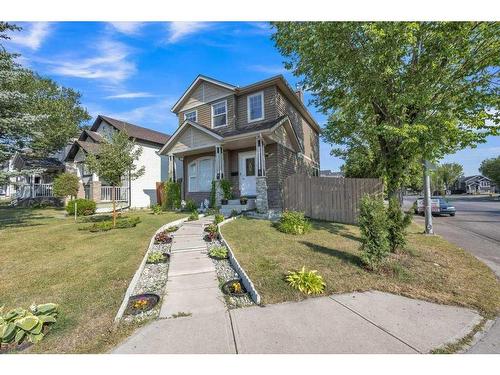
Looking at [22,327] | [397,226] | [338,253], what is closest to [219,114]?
[338,253]

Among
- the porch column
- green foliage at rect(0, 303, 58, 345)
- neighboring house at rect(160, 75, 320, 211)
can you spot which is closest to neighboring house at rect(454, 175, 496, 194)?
neighboring house at rect(160, 75, 320, 211)

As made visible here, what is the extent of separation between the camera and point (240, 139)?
40.5ft

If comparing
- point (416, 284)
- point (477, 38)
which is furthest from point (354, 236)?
point (477, 38)

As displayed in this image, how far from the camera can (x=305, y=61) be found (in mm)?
9938

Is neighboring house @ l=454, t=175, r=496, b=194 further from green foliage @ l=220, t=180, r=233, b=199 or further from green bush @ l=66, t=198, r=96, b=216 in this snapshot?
green bush @ l=66, t=198, r=96, b=216

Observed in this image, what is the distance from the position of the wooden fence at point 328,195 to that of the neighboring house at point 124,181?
10932mm

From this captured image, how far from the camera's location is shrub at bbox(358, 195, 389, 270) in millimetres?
4883

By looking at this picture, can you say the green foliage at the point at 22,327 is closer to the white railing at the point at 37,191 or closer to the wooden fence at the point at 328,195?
the wooden fence at the point at 328,195

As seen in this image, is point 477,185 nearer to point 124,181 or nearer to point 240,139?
point 240,139

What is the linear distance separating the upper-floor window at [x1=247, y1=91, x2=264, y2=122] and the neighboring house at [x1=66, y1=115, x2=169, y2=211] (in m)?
7.76

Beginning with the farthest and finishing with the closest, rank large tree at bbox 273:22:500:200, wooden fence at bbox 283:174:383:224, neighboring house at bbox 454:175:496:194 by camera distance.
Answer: neighboring house at bbox 454:175:496:194
wooden fence at bbox 283:174:383:224
large tree at bbox 273:22:500:200

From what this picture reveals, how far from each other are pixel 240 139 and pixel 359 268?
8.94 meters

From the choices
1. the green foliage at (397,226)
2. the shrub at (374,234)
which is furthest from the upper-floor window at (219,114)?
the shrub at (374,234)

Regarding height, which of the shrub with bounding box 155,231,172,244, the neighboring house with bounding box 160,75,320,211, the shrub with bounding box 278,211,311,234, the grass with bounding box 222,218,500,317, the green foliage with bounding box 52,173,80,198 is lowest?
the grass with bounding box 222,218,500,317
